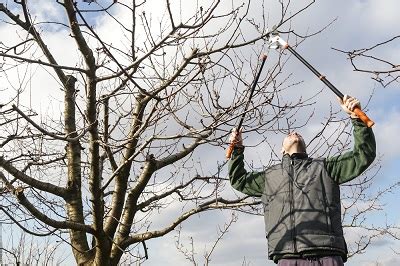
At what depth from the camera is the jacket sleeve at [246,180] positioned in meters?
3.80

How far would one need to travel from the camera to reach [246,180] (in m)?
3.83

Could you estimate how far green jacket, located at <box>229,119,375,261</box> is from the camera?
11.0 feet

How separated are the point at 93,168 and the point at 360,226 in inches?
152

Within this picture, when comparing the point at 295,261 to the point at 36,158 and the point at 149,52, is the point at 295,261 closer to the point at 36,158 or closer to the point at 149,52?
the point at 149,52

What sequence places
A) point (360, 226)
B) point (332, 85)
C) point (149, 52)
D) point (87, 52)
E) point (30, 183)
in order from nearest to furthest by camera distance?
point (332, 85) → point (149, 52) → point (87, 52) → point (30, 183) → point (360, 226)

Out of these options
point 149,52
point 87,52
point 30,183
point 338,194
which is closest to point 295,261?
point 338,194

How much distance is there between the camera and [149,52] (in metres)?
4.24

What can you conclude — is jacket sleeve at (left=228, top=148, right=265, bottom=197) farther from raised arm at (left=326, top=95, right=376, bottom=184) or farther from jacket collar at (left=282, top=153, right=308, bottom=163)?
raised arm at (left=326, top=95, right=376, bottom=184)

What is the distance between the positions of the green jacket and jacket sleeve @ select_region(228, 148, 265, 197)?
98 mm

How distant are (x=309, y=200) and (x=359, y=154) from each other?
1.39 feet

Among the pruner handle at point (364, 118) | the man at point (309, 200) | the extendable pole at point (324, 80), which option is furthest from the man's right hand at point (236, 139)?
the pruner handle at point (364, 118)

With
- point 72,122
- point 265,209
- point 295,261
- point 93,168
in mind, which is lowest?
point 295,261

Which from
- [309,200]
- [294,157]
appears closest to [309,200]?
[309,200]

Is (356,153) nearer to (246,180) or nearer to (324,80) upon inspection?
(324,80)
